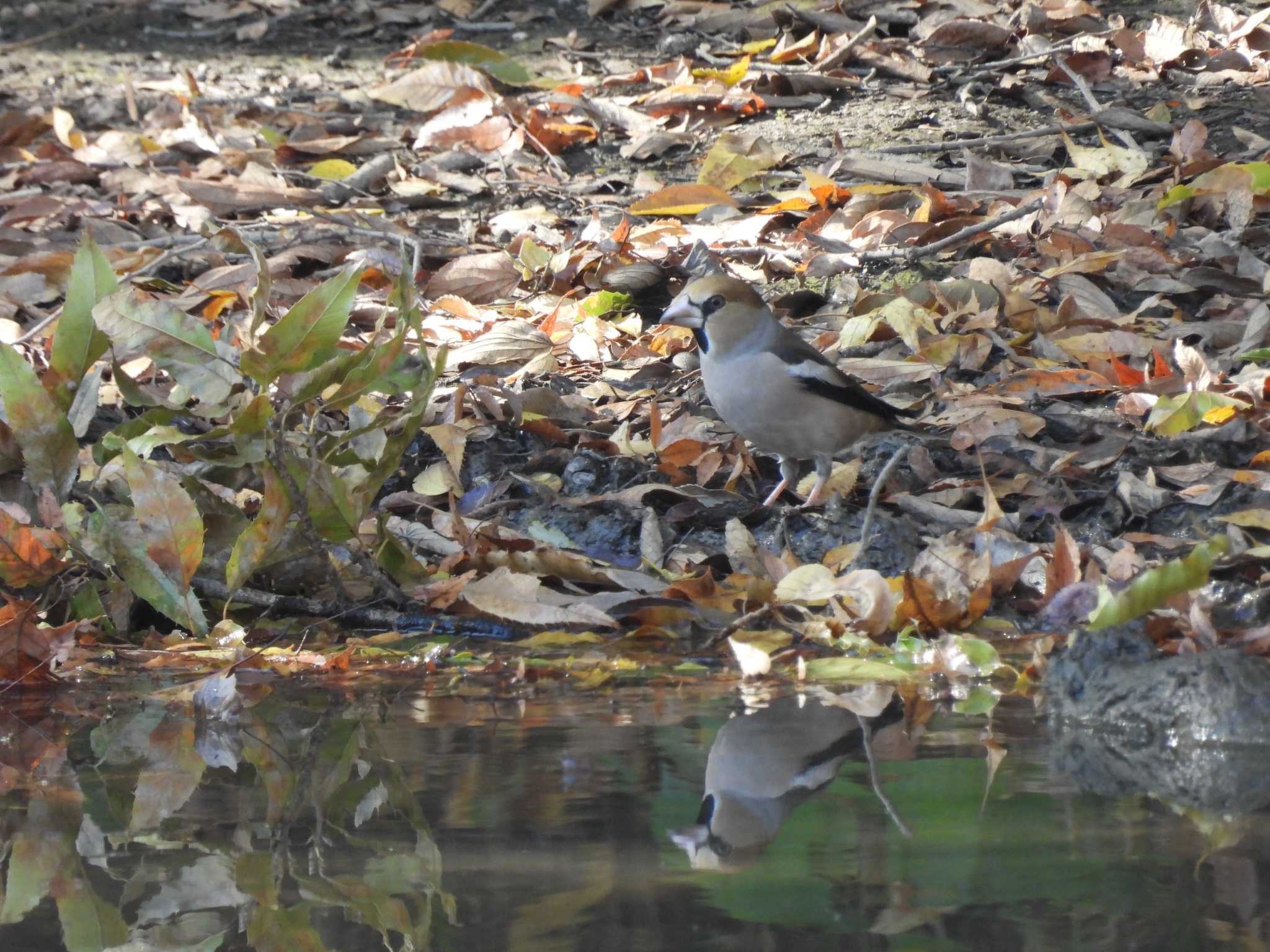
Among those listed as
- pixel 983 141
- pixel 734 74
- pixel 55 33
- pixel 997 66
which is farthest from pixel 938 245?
pixel 55 33

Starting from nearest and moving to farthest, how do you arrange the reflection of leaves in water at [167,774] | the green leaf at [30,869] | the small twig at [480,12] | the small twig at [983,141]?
1. the green leaf at [30,869]
2. the reflection of leaves in water at [167,774]
3. the small twig at [983,141]
4. the small twig at [480,12]

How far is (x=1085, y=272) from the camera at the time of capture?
5383 millimetres

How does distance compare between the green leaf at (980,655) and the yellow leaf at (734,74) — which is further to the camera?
the yellow leaf at (734,74)

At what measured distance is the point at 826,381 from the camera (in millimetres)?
4691

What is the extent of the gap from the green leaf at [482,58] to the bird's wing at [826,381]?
350 centimetres

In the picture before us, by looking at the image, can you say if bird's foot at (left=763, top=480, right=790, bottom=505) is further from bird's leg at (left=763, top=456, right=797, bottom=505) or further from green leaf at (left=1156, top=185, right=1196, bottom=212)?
green leaf at (left=1156, top=185, right=1196, bottom=212)

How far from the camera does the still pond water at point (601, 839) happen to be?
67.0 inches

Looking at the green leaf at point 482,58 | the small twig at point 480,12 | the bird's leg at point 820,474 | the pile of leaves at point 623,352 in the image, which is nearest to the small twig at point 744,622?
the pile of leaves at point 623,352

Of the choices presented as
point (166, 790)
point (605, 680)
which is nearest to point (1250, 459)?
point (605, 680)

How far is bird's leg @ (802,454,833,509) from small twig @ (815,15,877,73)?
332 cm

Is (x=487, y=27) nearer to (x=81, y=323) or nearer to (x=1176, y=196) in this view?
(x=1176, y=196)

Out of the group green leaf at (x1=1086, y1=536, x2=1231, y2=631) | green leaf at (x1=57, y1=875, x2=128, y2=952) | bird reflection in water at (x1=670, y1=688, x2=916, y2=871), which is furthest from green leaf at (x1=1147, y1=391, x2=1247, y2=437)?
green leaf at (x1=57, y1=875, x2=128, y2=952)

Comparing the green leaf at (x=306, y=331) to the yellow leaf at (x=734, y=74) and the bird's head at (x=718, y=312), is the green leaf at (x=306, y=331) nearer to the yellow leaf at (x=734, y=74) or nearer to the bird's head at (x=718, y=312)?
the bird's head at (x=718, y=312)

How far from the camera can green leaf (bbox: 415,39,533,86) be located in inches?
306
